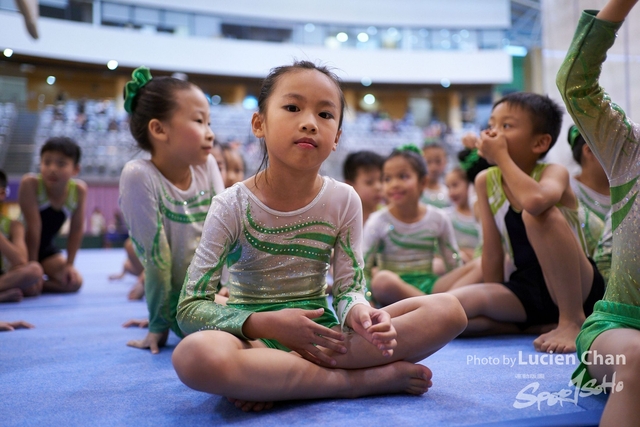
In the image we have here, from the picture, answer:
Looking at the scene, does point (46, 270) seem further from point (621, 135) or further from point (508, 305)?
point (621, 135)

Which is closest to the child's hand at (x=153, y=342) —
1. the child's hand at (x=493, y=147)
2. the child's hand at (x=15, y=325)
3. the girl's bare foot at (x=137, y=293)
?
the child's hand at (x=15, y=325)

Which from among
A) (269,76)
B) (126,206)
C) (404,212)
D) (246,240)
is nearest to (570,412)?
(246,240)

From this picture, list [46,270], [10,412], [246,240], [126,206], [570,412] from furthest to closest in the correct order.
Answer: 1. [46,270]
2. [126,206]
3. [246,240]
4. [10,412]
5. [570,412]

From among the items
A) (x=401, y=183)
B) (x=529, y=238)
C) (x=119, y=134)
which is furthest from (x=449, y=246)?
(x=119, y=134)

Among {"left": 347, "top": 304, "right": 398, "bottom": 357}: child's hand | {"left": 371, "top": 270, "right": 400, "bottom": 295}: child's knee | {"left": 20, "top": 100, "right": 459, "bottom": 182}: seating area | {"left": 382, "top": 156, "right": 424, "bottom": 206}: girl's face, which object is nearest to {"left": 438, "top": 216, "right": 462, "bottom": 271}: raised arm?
{"left": 382, "top": 156, "right": 424, "bottom": 206}: girl's face

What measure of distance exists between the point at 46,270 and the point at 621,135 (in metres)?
4.11

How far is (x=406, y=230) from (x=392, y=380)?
1.74m

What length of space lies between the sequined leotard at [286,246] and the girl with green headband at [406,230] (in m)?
1.48

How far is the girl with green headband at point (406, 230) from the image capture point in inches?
119

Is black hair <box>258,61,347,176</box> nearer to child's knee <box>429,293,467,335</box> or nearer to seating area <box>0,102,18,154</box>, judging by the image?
child's knee <box>429,293,467,335</box>

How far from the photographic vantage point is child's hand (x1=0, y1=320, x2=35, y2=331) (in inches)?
96.3

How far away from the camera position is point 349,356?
4.47 feet

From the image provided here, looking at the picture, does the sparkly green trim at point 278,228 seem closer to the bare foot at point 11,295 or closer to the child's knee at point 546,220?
the child's knee at point 546,220

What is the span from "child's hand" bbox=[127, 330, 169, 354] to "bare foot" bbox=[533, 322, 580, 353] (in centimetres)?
131
